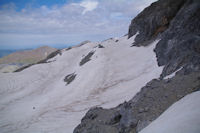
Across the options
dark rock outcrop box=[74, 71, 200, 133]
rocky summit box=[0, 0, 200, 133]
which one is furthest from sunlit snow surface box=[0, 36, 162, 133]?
dark rock outcrop box=[74, 71, 200, 133]

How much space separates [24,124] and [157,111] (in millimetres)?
15602

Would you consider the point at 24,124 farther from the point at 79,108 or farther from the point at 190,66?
the point at 190,66

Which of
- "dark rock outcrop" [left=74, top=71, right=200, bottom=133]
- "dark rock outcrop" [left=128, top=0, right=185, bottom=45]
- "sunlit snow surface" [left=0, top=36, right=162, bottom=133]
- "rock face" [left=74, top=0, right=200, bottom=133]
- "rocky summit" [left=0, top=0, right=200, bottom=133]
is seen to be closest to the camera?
"rocky summit" [left=0, top=0, right=200, bottom=133]

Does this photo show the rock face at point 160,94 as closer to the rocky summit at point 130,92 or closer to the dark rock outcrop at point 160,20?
the rocky summit at point 130,92

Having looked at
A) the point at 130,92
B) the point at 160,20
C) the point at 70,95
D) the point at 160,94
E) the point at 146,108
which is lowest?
the point at 146,108

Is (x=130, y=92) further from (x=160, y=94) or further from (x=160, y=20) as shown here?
(x=160, y=20)

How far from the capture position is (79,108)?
17969 millimetres

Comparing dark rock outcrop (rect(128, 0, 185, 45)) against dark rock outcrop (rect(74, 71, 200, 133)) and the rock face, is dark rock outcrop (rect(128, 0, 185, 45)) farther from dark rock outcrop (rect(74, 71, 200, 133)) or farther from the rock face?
dark rock outcrop (rect(74, 71, 200, 133))

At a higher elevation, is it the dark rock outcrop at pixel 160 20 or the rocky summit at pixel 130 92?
the dark rock outcrop at pixel 160 20

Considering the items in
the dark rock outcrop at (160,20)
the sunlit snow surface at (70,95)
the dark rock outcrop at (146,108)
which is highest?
the dark rock outcrop at (160,20)

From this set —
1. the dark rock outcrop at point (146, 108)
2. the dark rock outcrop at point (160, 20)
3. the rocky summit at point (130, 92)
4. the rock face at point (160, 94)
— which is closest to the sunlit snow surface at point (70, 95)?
the rocky summit at point (130, 92)

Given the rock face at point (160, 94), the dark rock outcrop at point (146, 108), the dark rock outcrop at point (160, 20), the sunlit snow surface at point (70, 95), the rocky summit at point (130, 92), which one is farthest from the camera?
the dark rock outcrop at point (160, 20)

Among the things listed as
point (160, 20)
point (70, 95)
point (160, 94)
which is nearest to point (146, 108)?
point (160, 94)

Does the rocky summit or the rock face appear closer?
the rocky summit
